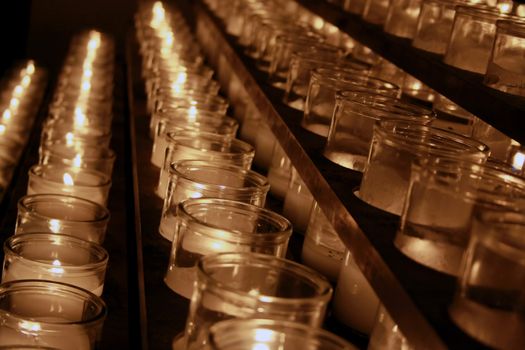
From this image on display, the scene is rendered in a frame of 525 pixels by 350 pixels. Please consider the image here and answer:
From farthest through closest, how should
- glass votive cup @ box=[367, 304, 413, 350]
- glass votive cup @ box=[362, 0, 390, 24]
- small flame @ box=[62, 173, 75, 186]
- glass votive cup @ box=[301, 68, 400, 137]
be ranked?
1. small flame @ box=[62, 173, 75, 186]
2. glass votive cup @ box=[362, 0, 390, 24]
3. glass votive cup @ box=[301, 68, 400, 137]
4. glass votive cup @ box=[367, 304, 413, 350]

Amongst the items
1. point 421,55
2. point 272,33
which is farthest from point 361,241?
point 272,33

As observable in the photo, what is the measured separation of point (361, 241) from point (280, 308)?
157mm

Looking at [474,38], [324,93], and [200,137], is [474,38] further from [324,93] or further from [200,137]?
[200,137]

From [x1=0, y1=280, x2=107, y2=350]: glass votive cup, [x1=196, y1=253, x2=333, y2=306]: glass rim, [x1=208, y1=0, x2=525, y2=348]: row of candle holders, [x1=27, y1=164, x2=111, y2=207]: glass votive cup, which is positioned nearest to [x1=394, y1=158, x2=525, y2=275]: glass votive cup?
[x1=208, y1=0, x2=525, y2=348]: row of candle holders

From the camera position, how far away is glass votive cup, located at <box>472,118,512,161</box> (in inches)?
62.3

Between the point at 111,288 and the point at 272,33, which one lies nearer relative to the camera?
the point at 111,288

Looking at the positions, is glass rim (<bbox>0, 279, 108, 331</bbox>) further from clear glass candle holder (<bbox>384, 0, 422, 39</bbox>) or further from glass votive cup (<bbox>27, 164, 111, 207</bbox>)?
clear glass candle holder (<bbox>384, 0, 422, 39</bbox>)

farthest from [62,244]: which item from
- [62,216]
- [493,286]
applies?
[493,286]

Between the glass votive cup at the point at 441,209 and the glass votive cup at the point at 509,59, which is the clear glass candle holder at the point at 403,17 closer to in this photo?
the glass votive cup at the point at 509,59

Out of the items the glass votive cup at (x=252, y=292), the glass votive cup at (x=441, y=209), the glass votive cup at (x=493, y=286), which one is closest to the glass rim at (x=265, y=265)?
the glass votive cup at (x=252, y=292)

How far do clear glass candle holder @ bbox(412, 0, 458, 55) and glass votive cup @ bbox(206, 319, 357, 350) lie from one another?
80 cm

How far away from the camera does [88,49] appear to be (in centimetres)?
447

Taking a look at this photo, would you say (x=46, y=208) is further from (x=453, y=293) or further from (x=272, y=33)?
(x=453, y=293)

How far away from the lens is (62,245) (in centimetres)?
173
